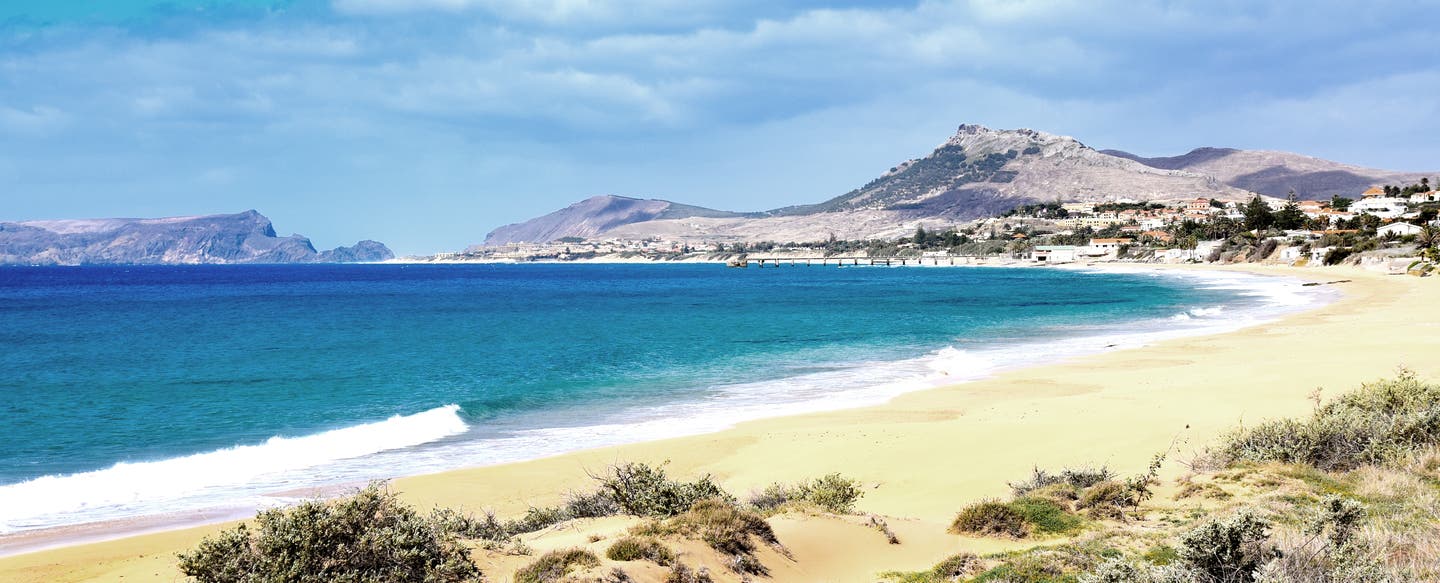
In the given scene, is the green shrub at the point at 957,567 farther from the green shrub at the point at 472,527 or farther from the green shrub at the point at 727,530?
the green shrub at the point at 472,527

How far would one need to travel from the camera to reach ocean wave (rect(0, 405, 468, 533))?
13.5m

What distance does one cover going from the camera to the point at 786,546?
28.1 feet

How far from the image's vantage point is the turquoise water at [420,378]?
1622cm

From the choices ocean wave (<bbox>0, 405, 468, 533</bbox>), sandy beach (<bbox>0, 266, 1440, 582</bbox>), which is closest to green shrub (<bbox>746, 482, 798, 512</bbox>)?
sandy beach (<bbox>0, 266, 1440, 582</bbox>)

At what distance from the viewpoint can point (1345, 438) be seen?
11.0 m

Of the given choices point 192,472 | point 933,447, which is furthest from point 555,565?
point 192,472

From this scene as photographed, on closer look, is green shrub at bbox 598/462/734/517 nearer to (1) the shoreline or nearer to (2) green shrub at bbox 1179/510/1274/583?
(2) green shrub at bbox 1179/510/1274/583

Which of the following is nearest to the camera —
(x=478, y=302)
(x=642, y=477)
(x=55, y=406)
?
(x=642, y=477)

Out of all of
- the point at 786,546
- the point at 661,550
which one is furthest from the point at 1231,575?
the point at 661,550

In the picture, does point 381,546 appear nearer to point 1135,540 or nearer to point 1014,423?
point 1135,540

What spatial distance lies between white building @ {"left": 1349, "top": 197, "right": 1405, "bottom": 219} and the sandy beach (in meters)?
129

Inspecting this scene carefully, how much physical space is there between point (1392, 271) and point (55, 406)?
9143cm

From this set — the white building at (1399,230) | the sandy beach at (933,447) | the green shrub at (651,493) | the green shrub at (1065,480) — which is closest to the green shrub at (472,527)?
the sandy beach at (933,447)

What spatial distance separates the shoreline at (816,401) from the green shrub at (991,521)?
9.36 metres
